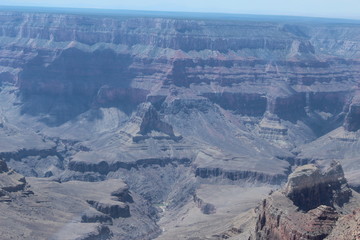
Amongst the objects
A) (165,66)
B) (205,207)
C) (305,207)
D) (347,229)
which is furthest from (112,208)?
(165,66)

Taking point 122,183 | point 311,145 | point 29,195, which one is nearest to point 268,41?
point 311,145

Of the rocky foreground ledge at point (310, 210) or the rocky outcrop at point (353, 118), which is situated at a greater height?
the rocky foreground ledge at point (310, 210)

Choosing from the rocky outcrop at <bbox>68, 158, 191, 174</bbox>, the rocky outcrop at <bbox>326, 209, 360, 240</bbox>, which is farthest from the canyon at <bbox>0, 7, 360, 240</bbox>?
the rocky outcrop at <bbox>326, 209, 360, 240</bbox>

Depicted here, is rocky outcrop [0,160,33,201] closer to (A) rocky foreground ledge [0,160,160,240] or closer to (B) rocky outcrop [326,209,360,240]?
(A) rocky foreground ledge [0,160,160,240]

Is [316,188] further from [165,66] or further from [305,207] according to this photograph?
[165,66]

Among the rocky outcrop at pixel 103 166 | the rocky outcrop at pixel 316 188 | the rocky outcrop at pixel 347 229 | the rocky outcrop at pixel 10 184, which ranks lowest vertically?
the rocky outcrop at pixel 103 166

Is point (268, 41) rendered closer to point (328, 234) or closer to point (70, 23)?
point (70, 23)

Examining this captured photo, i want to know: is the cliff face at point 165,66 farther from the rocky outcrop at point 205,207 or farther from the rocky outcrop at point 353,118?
the rocky outcrop at point 205,207

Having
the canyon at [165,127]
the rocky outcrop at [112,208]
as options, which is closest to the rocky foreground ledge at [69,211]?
the rocky outcrop at [112,208]
